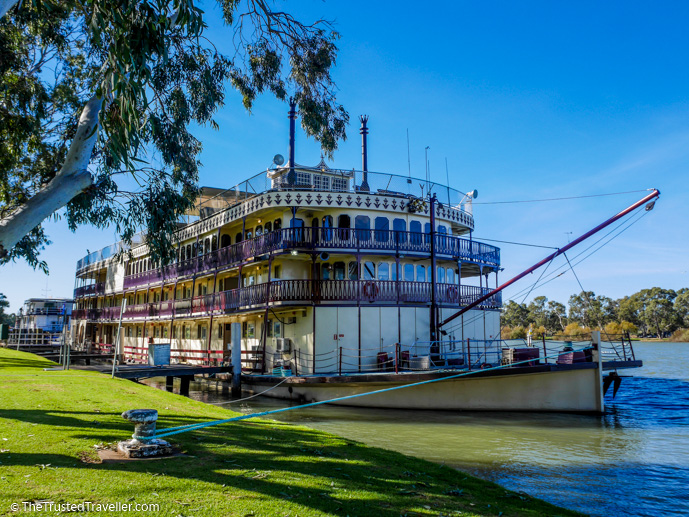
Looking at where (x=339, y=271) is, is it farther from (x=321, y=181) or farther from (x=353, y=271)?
(x=321, y=181)

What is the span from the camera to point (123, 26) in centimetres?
696

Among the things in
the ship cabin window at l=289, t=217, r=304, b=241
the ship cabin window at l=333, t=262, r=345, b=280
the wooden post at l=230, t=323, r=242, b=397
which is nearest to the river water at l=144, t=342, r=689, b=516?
the wooden post at l=230, t=323, r=242, b=397

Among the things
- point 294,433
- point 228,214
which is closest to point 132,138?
point 294,433

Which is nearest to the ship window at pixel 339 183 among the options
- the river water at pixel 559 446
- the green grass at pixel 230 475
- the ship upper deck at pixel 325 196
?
the ship upper deck at pixel 325 196

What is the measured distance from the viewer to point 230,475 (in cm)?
615

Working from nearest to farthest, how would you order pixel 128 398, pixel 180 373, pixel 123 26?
pixel 123 26 → pixel 128 398 → pixel 180 373

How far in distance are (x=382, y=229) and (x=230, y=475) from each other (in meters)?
16.6

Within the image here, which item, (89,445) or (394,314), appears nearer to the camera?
(89,445)

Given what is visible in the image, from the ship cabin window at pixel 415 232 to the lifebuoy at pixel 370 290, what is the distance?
2922 mm

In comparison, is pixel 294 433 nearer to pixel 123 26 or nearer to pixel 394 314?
pixel 123 26

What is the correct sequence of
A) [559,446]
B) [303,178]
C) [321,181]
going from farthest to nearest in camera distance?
[321,181]
[303,178]
[559,446]

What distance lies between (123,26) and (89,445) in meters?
5.74

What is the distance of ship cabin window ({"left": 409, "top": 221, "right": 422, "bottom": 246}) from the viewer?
22.5 m

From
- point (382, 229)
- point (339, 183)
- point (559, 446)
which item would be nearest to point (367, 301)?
point (382, 229)
